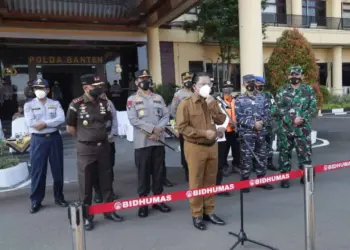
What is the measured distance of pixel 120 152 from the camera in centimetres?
934

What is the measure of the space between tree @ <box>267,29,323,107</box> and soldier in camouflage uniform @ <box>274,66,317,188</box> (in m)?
3.70

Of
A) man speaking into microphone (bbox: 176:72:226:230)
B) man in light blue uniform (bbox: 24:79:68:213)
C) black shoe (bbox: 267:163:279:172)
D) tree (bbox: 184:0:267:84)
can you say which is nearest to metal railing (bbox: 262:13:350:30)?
tree (bbox: 184:0:267:84)

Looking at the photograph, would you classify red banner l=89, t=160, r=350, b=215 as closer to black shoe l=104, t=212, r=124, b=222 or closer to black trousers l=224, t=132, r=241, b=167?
black shoe l=104, t=212, r=124, b=222

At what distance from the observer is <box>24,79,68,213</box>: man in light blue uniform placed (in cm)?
498

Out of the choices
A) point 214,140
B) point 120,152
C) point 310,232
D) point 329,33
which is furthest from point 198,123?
point 329,33

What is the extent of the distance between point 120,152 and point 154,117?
4.66 m

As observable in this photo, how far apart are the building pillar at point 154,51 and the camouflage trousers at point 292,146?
907 centimetres

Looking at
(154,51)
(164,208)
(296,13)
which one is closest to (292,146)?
(164,208)

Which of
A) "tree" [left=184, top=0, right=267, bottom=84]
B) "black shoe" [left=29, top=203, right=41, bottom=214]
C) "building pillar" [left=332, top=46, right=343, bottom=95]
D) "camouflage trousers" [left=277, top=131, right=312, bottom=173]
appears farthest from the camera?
"building pillar" [left=332, top=46, right=343, bottom=95]

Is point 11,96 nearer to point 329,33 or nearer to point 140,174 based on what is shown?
point 140,174

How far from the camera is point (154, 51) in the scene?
14617 millimetres

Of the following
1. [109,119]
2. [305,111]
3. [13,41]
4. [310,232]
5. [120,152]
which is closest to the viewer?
[310,232]

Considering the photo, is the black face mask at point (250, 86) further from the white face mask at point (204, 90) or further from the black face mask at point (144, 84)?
the white face mask at point (204, 90)

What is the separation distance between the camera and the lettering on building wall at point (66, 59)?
47.4ft
